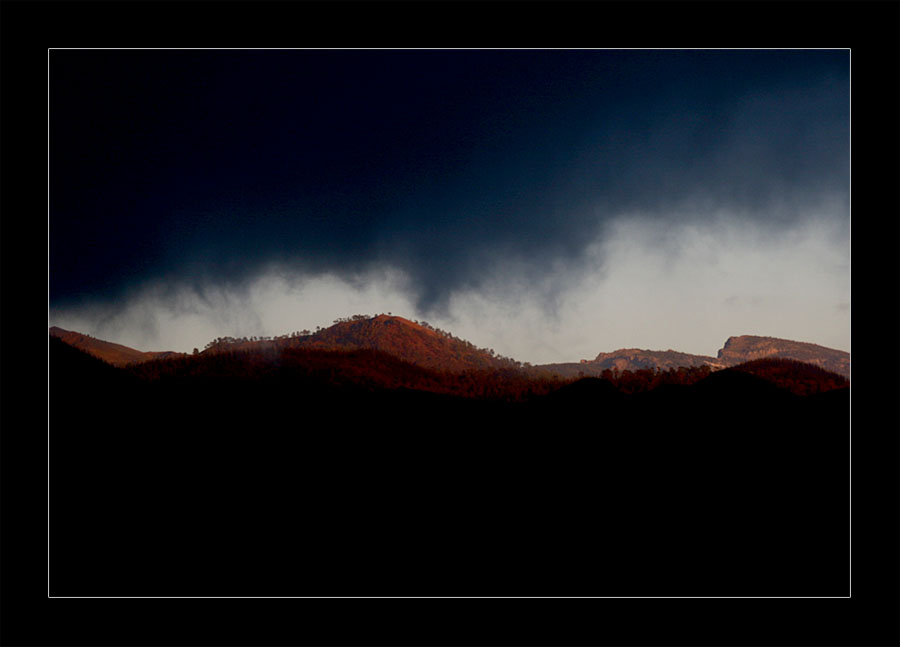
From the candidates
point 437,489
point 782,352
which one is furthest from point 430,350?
point 782,352

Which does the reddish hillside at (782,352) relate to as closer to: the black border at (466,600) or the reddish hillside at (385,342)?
the black border at (466,600)

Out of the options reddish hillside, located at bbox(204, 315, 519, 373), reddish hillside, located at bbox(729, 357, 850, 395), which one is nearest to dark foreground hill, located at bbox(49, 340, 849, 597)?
reddish hillside, located at bbox(729, 357, 850, 395)

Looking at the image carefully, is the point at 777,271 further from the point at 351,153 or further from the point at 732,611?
the point at 351,153

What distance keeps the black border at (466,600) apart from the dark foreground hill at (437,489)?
104 mm

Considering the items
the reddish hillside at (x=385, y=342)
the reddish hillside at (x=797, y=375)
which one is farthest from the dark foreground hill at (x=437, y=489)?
the reddish hillside at (x=385, y=342)

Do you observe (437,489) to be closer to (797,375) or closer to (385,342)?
(385,342)

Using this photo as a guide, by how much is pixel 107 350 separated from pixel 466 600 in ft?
8.81

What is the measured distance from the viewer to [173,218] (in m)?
3.12

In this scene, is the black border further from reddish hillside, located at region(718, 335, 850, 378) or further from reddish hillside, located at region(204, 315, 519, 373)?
reddish hillside, located at region(204, 315, 519, 373)

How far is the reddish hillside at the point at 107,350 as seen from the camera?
2955mm

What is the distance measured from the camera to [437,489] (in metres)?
2.92
